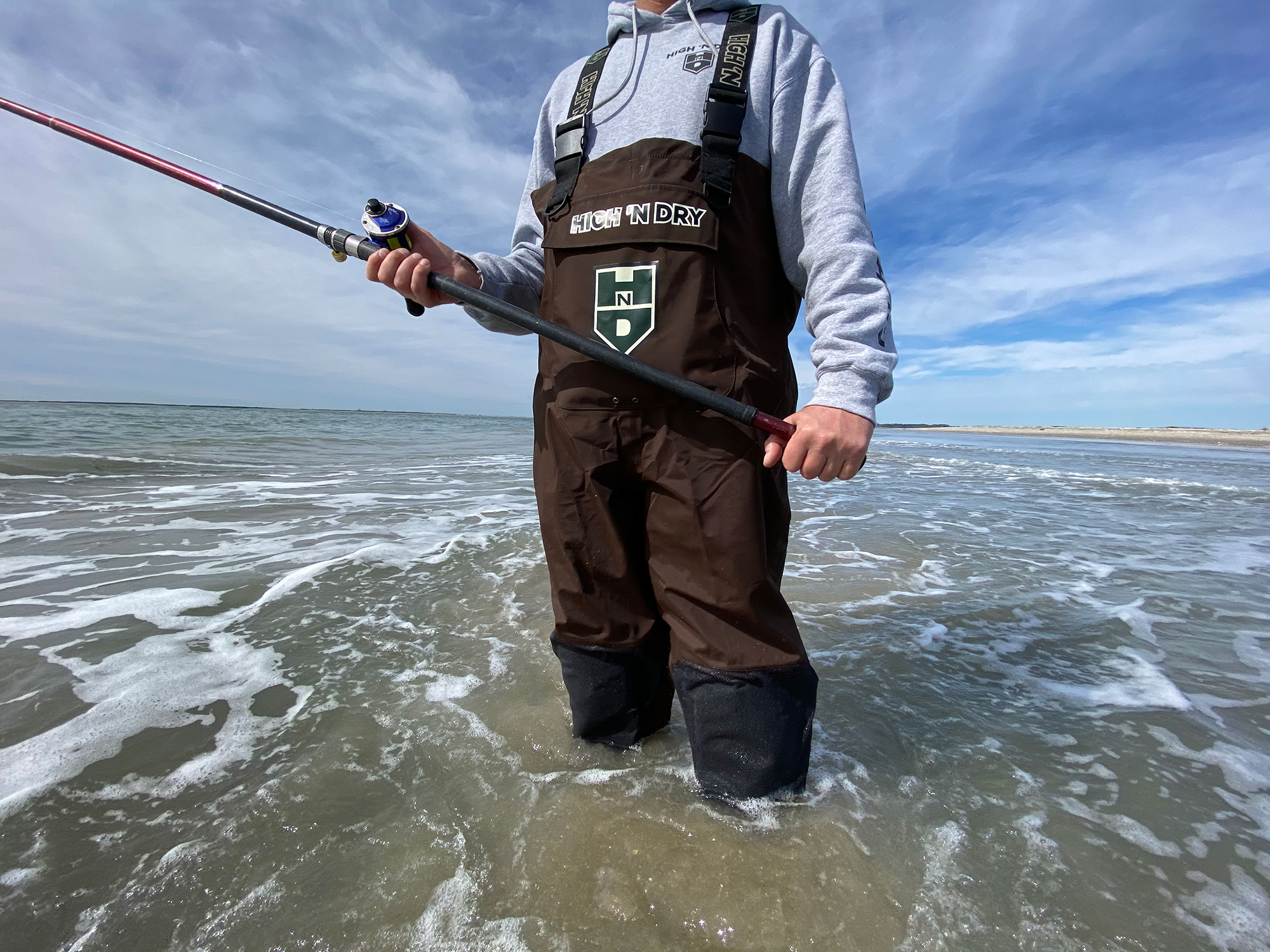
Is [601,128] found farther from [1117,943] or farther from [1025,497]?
[1025,497]

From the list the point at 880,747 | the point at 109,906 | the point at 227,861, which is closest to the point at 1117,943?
the point at 880,747

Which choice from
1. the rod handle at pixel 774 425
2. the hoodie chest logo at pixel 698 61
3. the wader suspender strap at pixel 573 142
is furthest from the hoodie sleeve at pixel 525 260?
the rod handle at pixel 774 425

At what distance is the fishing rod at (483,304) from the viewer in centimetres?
139

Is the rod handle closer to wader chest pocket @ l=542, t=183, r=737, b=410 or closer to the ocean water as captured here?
wader chest pocket @ l=542, t=183, r=737, b=410

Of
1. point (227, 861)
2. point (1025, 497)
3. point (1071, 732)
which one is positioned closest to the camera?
point (227, 861)

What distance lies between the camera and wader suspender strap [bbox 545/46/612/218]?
1.69 m

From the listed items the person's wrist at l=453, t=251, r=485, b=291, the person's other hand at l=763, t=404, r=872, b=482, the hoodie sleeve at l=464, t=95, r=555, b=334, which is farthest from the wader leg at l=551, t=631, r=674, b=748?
the person's wrist at l=453, t=251, r=485, b=291

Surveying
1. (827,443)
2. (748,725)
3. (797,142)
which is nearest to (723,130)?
(797,142)

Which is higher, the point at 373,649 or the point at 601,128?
the point at 601,128

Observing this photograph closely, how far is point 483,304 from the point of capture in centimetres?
158

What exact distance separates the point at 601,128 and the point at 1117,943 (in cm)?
248

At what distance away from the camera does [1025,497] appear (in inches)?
344

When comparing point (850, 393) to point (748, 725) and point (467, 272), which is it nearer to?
point (748, 725)

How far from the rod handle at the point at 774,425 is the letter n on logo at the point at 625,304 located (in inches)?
15.3
